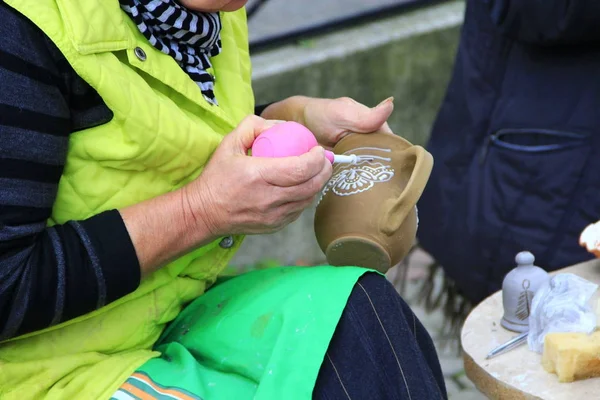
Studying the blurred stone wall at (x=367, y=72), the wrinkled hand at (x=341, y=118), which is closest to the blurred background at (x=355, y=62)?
the blurred stone wall at (x=367, y=72)

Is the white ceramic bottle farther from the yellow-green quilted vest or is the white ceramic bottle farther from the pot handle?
the yellow-green quilted vest

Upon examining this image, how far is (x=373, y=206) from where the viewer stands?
1405mm

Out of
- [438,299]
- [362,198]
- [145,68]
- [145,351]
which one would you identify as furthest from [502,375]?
[438,299]

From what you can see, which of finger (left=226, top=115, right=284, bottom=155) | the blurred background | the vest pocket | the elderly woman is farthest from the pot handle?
the blurred background

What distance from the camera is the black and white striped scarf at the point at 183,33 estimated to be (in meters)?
1.31

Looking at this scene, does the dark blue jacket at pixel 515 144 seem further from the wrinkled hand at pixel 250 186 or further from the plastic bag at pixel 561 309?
the wrinkled hand at pixel 250 186

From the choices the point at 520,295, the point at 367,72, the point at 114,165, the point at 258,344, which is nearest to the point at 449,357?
the point at 367,72

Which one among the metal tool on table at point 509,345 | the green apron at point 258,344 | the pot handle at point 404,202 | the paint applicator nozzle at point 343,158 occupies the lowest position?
the metal tool on table at point 509,345

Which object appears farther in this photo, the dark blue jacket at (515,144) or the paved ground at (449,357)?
the paved ground at (449,357)

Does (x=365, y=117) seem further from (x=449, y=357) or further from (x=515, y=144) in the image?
(x=449, y=357)

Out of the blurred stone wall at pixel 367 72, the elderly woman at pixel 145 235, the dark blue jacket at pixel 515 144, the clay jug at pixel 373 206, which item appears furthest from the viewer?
the blurred stone wall at pixel 367 72

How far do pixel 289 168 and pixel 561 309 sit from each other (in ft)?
1.81

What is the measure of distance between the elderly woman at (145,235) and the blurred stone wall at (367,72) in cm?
178

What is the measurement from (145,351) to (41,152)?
0.34 m
